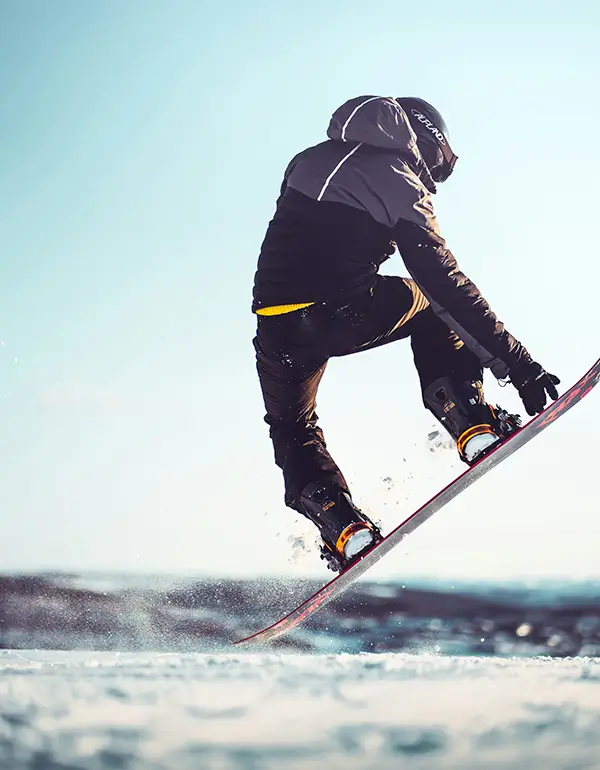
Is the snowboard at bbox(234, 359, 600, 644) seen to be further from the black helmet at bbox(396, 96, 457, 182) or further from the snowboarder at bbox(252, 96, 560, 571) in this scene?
the black helmet at bbox(396, 96, 457, 182)

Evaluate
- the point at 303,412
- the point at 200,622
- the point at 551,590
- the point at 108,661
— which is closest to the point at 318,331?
the point at 303,412

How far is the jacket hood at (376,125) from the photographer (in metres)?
2.41

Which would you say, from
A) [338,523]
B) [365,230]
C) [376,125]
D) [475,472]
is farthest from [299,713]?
[376,125]

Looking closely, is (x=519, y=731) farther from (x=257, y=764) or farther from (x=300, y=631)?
(x=300, y=631)

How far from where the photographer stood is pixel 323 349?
2.59 metres

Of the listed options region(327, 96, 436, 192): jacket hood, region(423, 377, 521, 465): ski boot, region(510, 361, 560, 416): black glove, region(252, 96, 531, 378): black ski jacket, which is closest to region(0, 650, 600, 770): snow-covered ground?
region(423, 377, 521, 465): ski boot

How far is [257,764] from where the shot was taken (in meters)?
2.06

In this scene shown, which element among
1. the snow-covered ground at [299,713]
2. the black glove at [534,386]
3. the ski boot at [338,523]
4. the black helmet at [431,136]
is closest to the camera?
the snow-covered ground at [299,713]

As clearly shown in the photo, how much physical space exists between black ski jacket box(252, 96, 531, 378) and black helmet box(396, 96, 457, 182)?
0.12 metres

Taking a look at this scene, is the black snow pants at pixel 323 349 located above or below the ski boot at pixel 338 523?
above

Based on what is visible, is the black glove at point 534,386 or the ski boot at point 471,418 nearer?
the black glove at point 534,386

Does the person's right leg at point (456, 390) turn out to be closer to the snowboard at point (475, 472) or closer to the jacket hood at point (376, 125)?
the snowboard at point (475, 472)

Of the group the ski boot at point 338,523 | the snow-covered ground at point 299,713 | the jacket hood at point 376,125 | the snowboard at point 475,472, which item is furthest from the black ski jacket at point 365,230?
the snow-covered ground at point 299,713

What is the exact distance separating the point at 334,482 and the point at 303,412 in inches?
14.0
